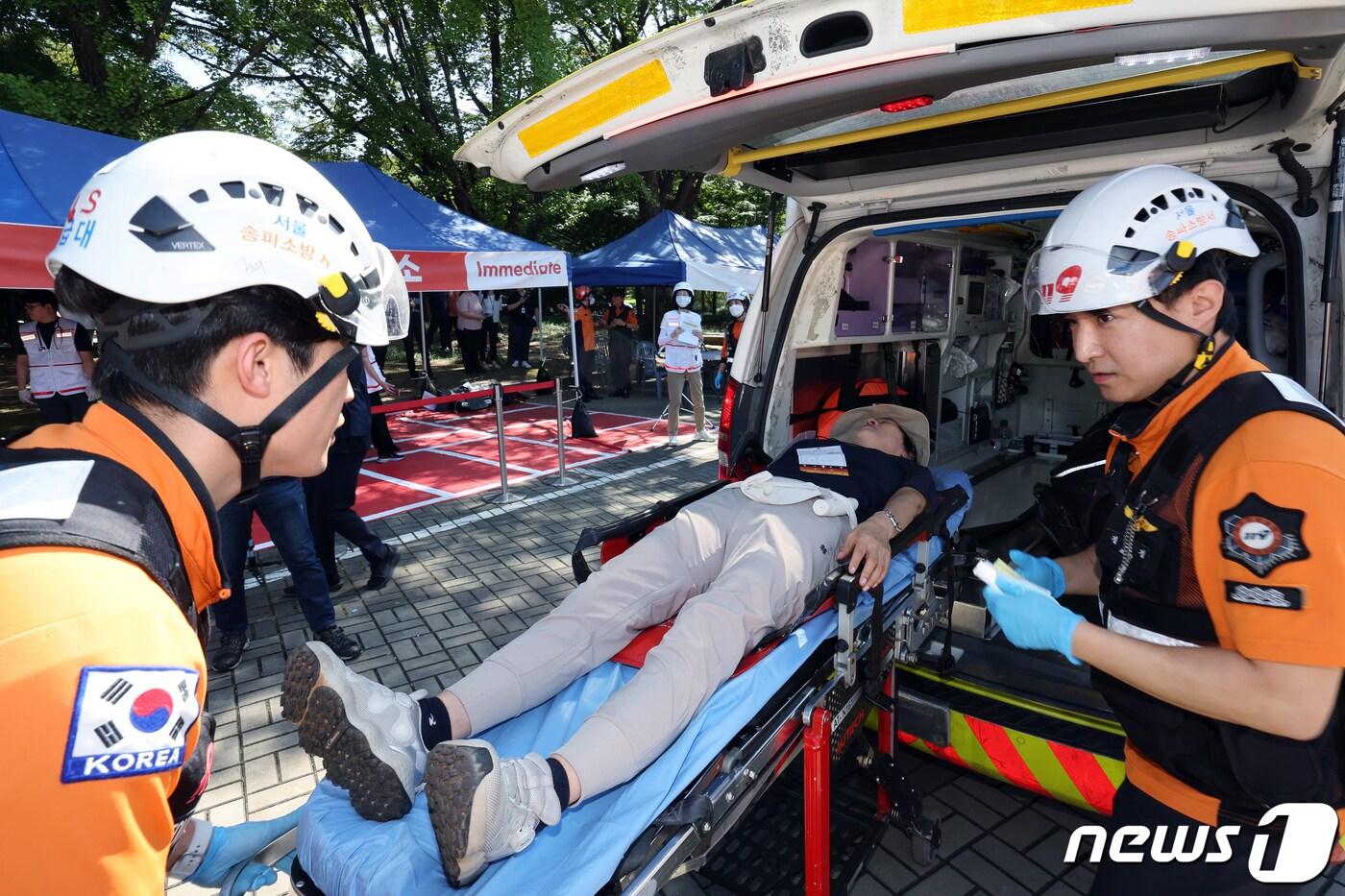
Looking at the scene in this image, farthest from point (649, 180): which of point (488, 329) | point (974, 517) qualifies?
point (974, 517)

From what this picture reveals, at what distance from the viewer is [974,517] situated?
16.5 feet

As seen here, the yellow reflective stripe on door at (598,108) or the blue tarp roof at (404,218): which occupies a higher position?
the blue tarp roof at (404,218)

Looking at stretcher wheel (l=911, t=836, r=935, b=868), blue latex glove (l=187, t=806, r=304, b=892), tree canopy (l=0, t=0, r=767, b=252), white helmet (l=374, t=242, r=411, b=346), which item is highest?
tree canopy (l=0, t=0, r=767, b=252)

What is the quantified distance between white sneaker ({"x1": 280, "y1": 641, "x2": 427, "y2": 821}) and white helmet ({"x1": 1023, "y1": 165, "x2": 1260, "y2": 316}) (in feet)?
6.51

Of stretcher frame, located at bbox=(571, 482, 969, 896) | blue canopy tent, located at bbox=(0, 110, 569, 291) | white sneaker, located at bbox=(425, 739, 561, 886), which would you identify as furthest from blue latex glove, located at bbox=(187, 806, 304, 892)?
blue canopy tent, located at bbox=(0, 110, 569, 291)

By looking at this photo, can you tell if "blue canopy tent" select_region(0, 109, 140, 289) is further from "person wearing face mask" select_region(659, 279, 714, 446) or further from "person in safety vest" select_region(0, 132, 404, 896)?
"person wearing face mask" select_region(659, 279, 714, 446)

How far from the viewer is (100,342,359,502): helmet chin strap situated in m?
1.10

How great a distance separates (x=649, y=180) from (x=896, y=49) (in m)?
19.9

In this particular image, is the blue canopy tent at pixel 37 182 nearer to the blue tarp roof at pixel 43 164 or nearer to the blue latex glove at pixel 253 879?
the blue tarp roof at pixel 43 164

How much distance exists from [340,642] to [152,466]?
3150mm

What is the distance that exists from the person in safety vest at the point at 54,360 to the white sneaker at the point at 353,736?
21.2 ft

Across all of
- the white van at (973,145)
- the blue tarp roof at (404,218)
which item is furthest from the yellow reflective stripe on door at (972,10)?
the blue tarp roof at (404,218)

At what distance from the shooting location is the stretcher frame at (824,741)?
1688mm

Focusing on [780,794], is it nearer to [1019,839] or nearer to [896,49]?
[1019,839]
